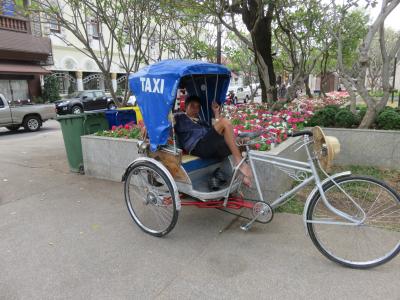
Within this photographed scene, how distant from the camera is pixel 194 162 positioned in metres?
3.89

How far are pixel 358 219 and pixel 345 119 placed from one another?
12.5ft

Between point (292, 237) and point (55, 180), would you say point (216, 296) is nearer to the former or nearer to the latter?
point (292, 237)

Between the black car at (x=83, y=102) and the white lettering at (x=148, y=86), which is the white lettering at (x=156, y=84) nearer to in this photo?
the white lettering at (x=148, y=86)

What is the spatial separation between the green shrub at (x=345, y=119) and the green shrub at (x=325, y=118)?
13 cm

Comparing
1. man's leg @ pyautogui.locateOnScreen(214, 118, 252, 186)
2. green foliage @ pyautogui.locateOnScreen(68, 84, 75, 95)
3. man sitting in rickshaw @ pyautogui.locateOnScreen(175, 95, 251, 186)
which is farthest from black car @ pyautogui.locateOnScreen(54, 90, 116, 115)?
man's leg @ pyautogui.locateOnScreen(214, 118, 252, 186)

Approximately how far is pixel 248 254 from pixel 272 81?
22.6 feet

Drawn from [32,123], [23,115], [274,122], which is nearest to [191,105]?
[274,122]

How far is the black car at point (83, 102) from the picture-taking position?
66.0ft

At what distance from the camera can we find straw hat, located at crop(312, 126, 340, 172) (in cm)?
293

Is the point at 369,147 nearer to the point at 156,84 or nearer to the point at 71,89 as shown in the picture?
the point at 156,84

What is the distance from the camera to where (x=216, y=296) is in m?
2.73

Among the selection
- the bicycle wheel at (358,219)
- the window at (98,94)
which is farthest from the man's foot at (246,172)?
the window at (98,94)

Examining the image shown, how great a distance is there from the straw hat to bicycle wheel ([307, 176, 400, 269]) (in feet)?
0.65

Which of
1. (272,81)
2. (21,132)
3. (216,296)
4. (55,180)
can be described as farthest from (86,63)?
(216,296)
